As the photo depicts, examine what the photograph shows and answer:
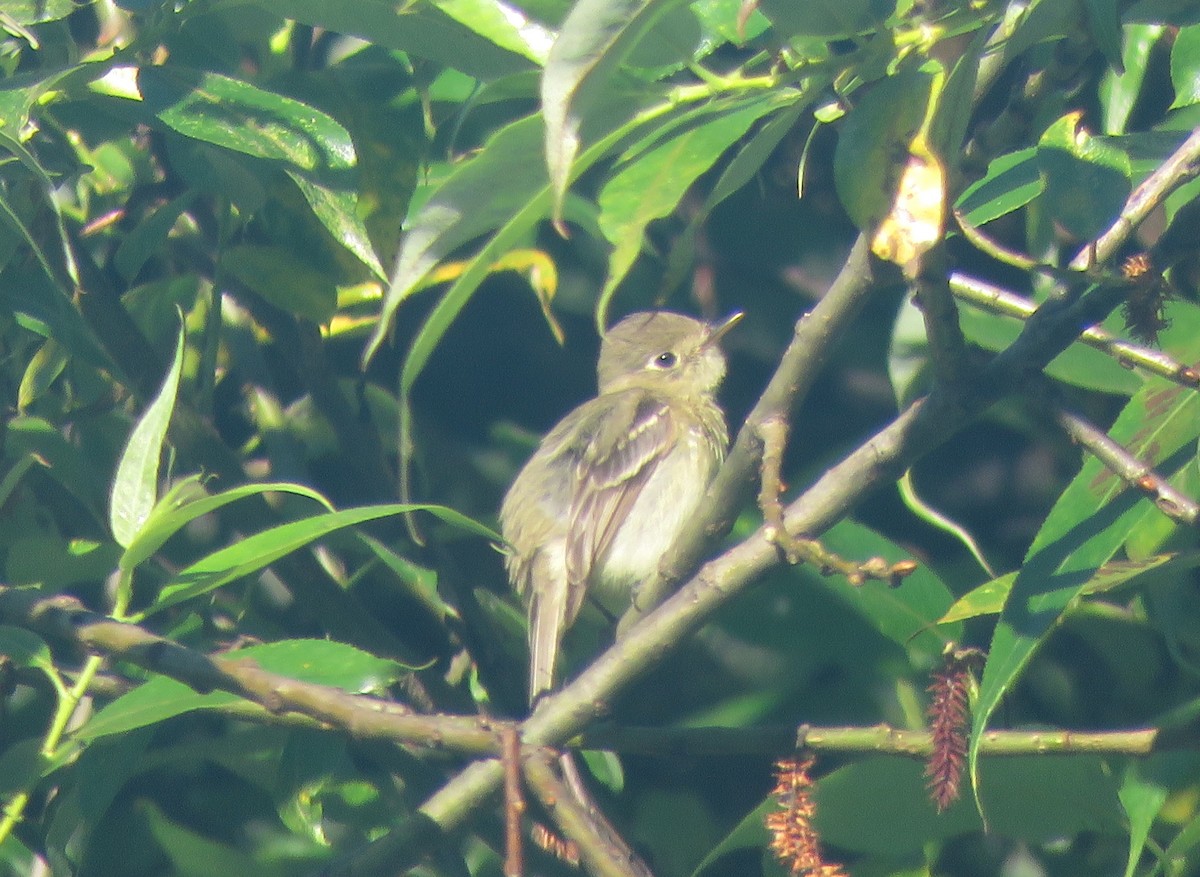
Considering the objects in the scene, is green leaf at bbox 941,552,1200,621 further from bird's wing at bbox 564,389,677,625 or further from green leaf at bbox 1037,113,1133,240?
bird's wing at bbox 564,389,677,625

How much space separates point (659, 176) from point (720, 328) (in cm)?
198

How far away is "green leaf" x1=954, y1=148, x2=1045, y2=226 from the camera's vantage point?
5.80ft

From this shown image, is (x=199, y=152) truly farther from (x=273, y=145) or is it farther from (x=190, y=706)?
(x=190, y=706)

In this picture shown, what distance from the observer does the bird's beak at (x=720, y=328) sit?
311 cm

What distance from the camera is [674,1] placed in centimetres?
104

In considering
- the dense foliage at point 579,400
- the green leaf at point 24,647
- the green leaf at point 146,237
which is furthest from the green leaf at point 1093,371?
the green leaf at point 24,647

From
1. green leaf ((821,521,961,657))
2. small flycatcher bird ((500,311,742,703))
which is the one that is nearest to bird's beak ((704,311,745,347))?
small flycatcher bird ((500,311,742,703))

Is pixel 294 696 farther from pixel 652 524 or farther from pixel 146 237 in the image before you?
pixel 652 524

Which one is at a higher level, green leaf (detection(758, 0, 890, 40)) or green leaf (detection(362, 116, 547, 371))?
green leaf (detection(758, 0, 890, 40))

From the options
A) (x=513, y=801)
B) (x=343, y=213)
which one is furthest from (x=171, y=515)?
(x=513, y=801)

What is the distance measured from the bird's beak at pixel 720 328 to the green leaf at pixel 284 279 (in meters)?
0.94

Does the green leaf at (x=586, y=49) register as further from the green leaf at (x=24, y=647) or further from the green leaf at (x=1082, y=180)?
the green leaf at (x=24, y=647)

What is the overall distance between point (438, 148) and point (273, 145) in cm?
90

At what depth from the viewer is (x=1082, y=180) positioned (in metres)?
1.23
